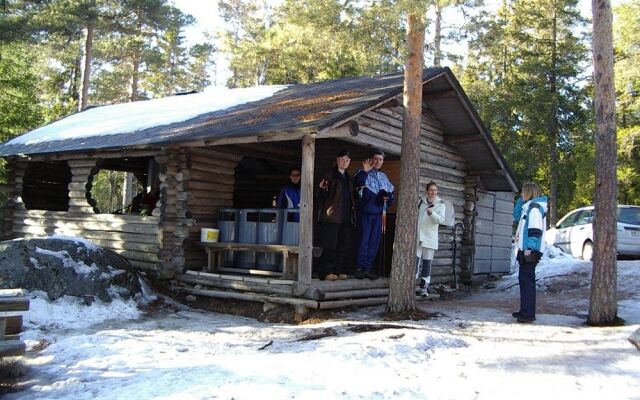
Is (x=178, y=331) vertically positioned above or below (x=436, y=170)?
below

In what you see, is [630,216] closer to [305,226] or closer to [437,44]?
[305,226]

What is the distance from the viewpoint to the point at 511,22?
29312mm

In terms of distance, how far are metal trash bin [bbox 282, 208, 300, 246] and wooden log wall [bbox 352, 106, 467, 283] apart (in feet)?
6.54

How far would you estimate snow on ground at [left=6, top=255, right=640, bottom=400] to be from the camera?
4.37 metres

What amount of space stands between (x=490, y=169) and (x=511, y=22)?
65.6ft

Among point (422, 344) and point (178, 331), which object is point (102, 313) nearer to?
point (178, 331)

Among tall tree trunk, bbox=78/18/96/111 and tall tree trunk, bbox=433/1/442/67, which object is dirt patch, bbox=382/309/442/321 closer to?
tall tree trunk, bbox=433/1/442/67

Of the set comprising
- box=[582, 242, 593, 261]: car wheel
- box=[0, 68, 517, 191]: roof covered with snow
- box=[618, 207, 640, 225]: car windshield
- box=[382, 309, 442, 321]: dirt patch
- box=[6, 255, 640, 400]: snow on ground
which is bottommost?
box=[6, 255, 640, 400]: snow on ground

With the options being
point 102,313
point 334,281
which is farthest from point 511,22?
point 102,313

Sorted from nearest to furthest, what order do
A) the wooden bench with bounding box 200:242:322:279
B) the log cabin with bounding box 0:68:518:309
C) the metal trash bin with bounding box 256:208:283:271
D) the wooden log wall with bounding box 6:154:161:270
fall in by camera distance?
the log cabin with bounding box 0:68:518:309 < the wooden bench with bounding box 200:242:322:279 < the metal trash bin with bounding box 256:208:283:271 < the wooden log wall with bounding box 6:154:161:270

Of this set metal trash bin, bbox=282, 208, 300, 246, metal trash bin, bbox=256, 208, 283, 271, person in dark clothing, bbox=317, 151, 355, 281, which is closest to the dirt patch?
person in dark clothing, bbox=317, 151, 355, 281

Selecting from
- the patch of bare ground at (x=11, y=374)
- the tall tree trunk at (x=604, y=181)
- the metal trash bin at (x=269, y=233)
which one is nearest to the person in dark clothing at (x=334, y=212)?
the metal trash bin at (x=269, y=233)

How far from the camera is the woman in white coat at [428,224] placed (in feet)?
30.9

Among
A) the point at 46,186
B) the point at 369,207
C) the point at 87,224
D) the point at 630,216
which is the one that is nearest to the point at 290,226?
the point at 369,207
